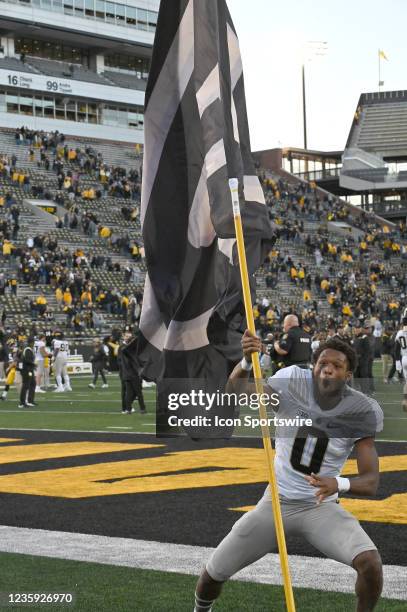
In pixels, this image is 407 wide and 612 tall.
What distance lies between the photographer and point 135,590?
20.7ft

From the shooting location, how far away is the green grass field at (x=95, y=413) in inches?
661

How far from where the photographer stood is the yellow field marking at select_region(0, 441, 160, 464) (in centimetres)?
1324

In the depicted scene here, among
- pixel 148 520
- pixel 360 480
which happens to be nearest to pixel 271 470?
pixel 360 480

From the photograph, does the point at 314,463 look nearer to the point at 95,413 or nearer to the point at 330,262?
the point at 95,413

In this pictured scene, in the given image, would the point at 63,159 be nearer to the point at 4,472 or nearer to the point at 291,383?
the point at 4,472

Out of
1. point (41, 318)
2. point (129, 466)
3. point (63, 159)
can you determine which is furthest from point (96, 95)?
point (129, 466)

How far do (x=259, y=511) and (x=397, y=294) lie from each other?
4523 cm

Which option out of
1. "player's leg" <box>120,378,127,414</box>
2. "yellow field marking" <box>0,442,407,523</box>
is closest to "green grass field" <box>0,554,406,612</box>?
"yellow field marking" <box>0,442,407,523</box>

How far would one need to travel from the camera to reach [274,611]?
5828mm

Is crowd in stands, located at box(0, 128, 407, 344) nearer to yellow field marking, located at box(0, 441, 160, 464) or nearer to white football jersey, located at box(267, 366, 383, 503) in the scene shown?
yellow field marking, located at box(0, 441, 160, 464)

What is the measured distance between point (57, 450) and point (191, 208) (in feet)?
22.7

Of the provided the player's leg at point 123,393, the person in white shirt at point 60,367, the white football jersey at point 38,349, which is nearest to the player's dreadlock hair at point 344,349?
the player's leg at point 123,393

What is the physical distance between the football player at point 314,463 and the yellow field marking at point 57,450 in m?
8.19

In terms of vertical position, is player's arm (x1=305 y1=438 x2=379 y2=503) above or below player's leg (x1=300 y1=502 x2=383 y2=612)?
above
